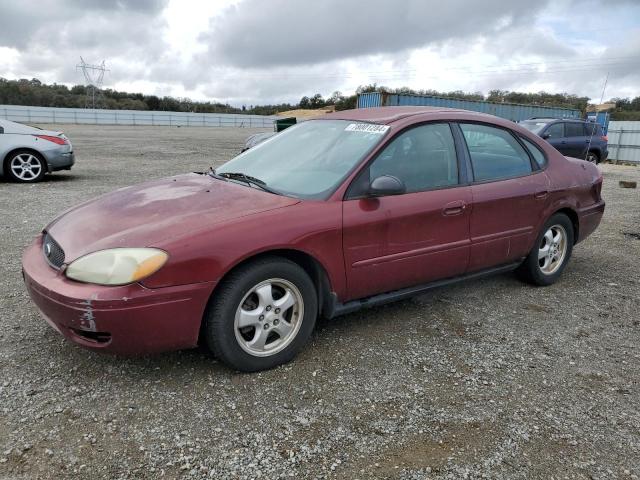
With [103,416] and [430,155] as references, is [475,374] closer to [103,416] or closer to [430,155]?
[430,155]

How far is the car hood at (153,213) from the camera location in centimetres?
269

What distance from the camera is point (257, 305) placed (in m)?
2.87

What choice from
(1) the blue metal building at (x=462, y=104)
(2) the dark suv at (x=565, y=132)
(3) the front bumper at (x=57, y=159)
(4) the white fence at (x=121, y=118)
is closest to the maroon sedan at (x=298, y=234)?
(3) the front bumper at (x=57, y=159)

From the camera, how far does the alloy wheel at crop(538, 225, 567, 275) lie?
4.43 meters

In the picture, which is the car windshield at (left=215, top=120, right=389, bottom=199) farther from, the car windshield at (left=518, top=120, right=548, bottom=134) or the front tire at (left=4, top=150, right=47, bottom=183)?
the car windshield at (left=518, top=120, right=548, bottom=134)

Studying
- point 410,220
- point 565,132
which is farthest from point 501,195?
point 565,132

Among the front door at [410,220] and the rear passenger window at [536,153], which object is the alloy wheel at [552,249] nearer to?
the rear passenger window at [536,153]

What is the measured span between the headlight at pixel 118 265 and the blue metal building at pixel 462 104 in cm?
1732

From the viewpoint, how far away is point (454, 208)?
357 centimetres

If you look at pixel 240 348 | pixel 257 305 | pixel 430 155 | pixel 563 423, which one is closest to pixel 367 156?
pixel 430 155

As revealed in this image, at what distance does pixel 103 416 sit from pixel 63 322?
0.52 metres

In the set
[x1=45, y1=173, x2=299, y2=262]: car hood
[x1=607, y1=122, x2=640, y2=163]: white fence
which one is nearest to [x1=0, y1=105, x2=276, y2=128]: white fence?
[x1=607, y1=122, x2=640, y2=163]: white fence

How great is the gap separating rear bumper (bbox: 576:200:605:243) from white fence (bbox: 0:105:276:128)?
154 feet

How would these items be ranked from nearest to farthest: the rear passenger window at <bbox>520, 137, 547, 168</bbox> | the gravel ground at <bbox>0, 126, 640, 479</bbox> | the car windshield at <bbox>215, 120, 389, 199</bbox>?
1. the gravel ground at <bbox>0, 126, 640, 479</bbox>
2. the car windshield at <bbox>215, 120, 389, 199</bbox>
3. the rear passenger window at <bbox>520, 137, 547, 168</bbox>
